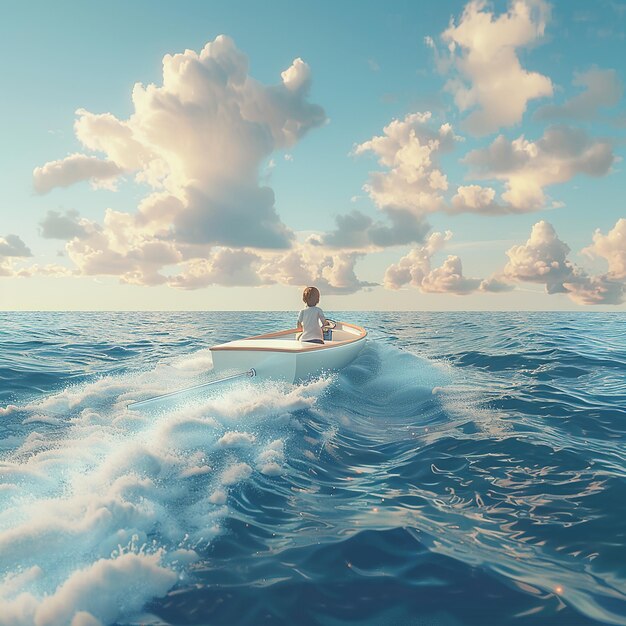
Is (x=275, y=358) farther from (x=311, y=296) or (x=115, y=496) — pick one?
(x=115, y=496)

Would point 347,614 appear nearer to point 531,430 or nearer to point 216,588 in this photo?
point 216,588

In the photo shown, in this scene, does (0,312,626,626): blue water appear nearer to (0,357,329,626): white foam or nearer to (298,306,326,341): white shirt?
(0,357,329,626): white foam

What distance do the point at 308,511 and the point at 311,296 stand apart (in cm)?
756

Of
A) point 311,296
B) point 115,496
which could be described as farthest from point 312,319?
point 115,496

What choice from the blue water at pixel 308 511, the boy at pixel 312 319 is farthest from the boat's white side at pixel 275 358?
the blue water at pixel 308 511

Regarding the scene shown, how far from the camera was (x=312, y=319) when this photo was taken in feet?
37.2

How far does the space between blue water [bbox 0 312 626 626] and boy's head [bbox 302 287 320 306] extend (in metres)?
3.22

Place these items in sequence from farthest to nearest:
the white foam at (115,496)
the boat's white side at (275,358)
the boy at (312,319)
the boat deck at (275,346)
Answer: the boy at (312,319) < the boat deck at (275,346) < the boat's white side at (275,358) < the white foam at (115,496)

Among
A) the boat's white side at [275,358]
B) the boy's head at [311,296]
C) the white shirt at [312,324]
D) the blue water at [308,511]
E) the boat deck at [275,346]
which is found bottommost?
the blue water at [308,511]

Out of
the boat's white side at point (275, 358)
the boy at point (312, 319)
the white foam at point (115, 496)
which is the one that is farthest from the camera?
the boy at point (312, 319)

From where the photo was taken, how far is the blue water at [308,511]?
9.21 feet

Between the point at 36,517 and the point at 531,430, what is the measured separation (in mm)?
6843

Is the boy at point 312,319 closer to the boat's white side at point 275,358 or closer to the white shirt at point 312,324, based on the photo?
the white shirt at point 312,324

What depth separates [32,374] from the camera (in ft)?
37.4
